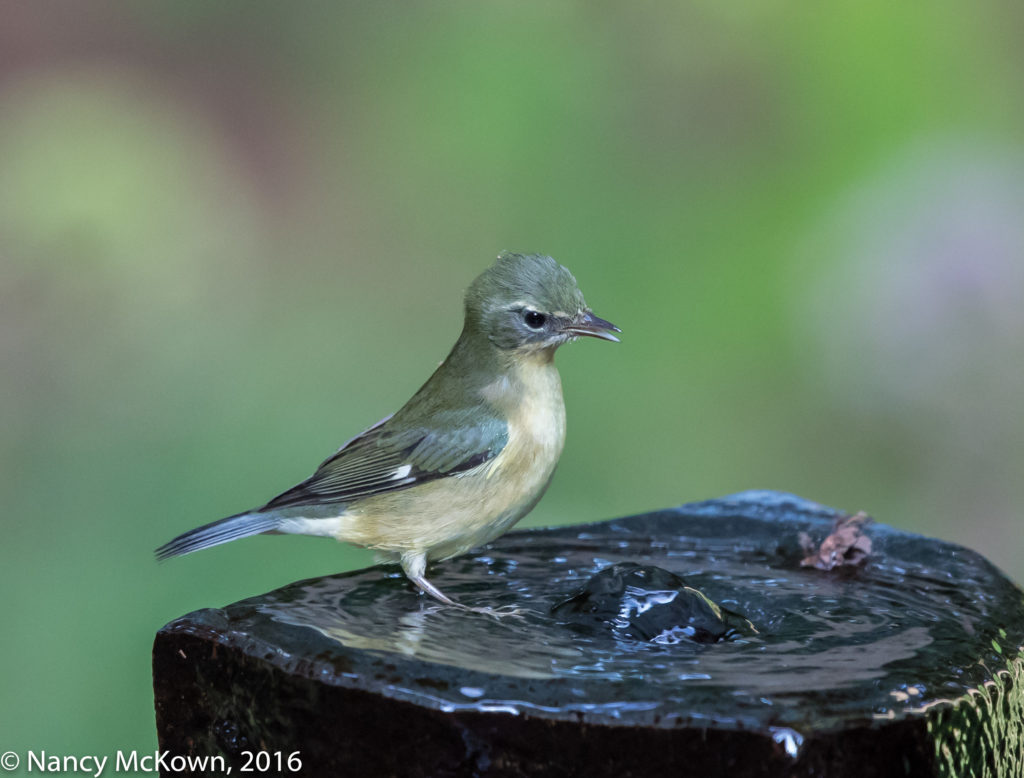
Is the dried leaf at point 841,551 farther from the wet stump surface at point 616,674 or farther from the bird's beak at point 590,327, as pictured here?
the bird's beak at point 590,327

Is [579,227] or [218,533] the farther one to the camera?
[579,227]

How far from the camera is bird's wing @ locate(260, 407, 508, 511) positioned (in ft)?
10.1

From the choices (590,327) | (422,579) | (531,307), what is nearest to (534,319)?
(531,307)

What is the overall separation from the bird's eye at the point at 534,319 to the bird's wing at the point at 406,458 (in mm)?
→ 238

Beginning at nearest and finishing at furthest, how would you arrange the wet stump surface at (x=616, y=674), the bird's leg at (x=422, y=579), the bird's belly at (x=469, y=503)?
the wet stump surface at (x=616, y=674) < the bird's leg at (x=422, y=579) < the bird's belly at (x=469, y=503)

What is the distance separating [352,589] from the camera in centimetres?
293

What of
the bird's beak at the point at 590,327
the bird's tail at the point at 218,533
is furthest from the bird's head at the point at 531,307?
the bird's tail at the point at 218,533

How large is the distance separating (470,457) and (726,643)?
810 mm

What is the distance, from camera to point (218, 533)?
307 centimetres

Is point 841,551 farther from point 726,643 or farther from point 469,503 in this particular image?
point 469,503

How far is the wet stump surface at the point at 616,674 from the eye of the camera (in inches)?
80.2

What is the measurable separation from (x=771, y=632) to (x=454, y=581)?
2.70ft

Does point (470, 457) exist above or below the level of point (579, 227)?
below

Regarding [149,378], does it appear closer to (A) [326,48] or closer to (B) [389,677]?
(A) [326,48]
